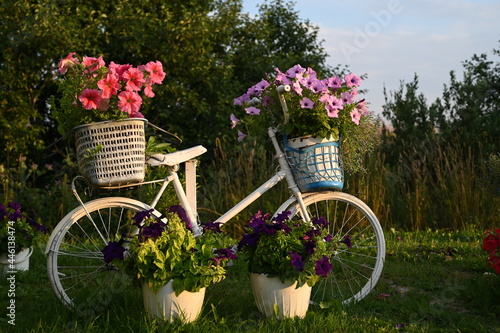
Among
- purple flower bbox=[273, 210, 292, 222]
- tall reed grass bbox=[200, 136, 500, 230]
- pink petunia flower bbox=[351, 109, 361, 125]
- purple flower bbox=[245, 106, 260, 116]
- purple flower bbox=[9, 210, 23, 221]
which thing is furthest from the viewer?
tall reed grass bbox=[200, 136, 500, 230]

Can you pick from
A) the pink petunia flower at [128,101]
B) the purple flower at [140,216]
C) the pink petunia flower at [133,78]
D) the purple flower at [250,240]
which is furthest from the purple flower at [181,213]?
the pink petunia flower at [133,78]

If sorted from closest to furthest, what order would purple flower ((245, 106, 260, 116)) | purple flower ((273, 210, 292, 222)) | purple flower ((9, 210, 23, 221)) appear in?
purple flower ((273, 210, 292, 222)) → purple flower ((245, 106, 260, 116)) → purple flower ((9, 210, 23, 221))

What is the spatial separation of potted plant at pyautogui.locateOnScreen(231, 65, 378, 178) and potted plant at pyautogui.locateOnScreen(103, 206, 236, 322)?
90 cm

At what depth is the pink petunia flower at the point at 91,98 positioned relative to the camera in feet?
11.0

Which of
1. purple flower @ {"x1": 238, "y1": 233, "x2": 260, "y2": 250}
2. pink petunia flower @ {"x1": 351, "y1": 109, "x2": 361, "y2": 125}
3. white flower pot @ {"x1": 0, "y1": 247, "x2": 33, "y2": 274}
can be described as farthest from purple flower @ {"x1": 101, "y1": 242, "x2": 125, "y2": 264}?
white flower pot @ {"x1": 0, "y1": 247, "x2": 33, "y2": 274}

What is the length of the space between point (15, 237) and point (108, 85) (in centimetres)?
215

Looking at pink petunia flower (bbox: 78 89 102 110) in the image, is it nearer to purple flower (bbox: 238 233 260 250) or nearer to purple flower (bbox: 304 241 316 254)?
purple flower (bbox: 238 233 260 250)

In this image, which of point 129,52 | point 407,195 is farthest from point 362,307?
point 129,52

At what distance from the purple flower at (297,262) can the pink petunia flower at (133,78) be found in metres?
1.30

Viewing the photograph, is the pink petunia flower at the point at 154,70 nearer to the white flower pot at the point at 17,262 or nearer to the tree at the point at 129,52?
the white flower pot at the point at 17,262

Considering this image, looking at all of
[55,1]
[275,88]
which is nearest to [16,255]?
[275,88]

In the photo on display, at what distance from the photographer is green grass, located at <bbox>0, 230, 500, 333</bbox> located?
337 cm

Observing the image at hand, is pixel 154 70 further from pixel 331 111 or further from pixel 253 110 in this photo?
pixel 331 111

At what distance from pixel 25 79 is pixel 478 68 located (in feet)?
26.3
